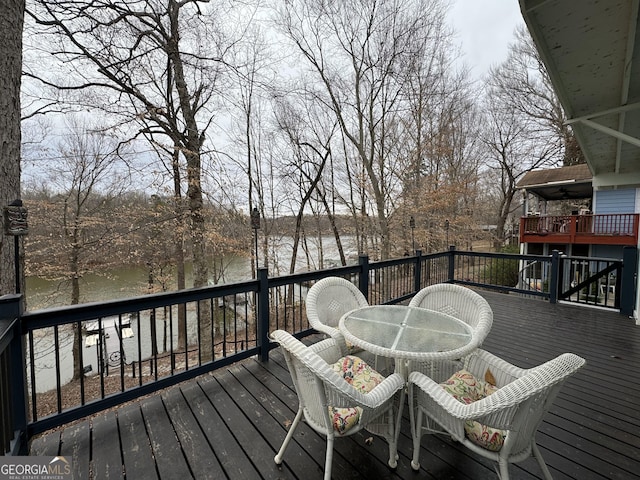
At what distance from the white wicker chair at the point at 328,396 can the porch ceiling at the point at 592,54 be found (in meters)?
3.17

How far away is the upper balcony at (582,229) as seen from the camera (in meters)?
7.80

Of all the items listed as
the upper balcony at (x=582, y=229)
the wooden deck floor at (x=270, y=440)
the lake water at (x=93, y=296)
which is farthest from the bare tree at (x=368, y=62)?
the wooden deck floor at (x=270, y=440)

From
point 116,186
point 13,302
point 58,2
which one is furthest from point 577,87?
point 116,186

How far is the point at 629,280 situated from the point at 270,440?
5.49m

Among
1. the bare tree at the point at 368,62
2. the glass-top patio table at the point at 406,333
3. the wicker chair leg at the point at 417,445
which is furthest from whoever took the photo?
the bare tree at the point at 368,62

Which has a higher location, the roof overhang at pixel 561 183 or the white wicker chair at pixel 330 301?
the roof overhang at pixel 561 183

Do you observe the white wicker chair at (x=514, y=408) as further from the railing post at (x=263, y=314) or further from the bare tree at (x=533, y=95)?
the bare tree at (x=533, y=95)

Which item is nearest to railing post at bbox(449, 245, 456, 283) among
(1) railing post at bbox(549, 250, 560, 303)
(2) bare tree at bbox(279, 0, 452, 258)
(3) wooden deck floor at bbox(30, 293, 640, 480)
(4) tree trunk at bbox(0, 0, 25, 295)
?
(1) railing post at bbox(549, 250, 560, 303)

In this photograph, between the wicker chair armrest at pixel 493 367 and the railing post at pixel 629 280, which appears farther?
the railing post at pixel 629 280

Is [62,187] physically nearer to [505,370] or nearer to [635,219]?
[505,370]

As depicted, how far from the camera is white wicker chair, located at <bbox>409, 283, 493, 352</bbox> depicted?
7.40 feet

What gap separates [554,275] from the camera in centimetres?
481

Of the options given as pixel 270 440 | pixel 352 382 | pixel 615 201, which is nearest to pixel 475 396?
pixel 352 382

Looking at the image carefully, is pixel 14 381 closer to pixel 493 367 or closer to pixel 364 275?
pixel 493 367
